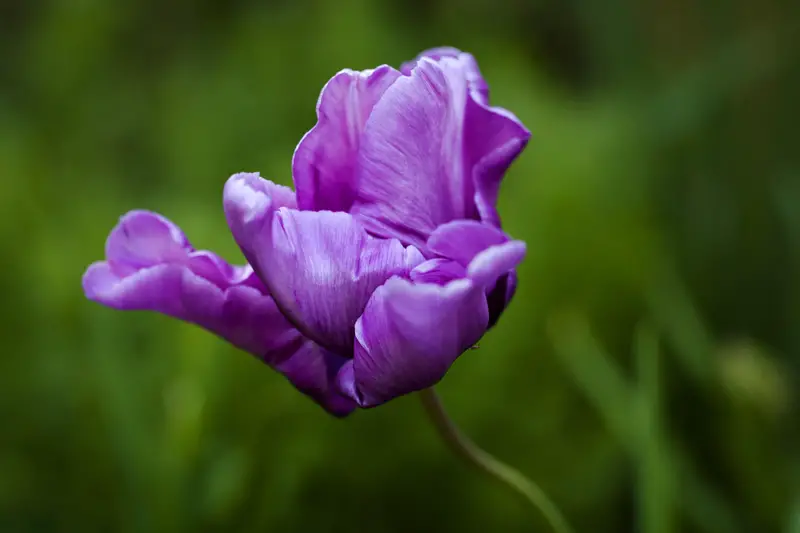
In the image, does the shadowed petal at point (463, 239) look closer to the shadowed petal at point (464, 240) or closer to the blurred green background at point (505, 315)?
the shadowed petal at point (464, 240)

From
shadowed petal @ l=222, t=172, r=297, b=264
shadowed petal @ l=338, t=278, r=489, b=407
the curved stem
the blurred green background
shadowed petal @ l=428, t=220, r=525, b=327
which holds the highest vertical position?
shadowed petal @ l=222, t=172, r=297, b=264

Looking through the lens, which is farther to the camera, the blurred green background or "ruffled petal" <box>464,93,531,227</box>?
the blurred green background

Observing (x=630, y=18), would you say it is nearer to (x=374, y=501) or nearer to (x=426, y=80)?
(x=374, y=501)

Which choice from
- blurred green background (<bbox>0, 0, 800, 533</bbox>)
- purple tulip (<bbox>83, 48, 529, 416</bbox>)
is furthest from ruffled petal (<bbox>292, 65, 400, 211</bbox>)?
blurred green background (<bbox>0, 0, 800, 533</bbox>)

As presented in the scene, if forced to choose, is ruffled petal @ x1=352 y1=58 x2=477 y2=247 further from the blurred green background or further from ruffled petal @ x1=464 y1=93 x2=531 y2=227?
the blurred green background

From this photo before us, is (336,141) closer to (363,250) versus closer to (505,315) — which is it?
(363,250)
